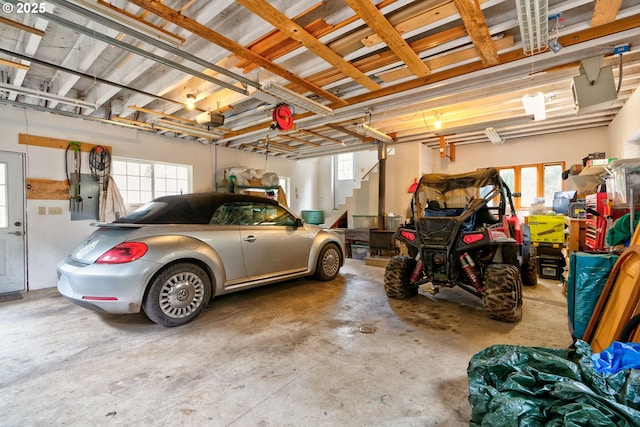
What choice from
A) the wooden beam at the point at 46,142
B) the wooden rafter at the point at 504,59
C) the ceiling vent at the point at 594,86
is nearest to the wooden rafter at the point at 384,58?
the wooden rafter at the point at 504,59

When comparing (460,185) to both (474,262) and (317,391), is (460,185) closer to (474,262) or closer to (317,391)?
(474,262)

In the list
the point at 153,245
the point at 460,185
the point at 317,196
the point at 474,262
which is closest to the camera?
the point at 153,245

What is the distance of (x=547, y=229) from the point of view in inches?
186

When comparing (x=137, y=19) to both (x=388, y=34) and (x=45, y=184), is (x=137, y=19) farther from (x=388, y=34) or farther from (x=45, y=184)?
(x=45, y=184)

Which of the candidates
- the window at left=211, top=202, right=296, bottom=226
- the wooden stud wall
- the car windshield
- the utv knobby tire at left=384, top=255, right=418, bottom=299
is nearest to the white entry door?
the wooden stud wall

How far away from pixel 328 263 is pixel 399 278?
1336mm

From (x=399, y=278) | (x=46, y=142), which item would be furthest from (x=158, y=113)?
(x=399, y=278)

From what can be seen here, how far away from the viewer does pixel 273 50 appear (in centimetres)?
308

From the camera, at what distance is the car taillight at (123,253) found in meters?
2.66

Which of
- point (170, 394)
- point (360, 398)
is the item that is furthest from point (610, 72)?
point (170, 394)

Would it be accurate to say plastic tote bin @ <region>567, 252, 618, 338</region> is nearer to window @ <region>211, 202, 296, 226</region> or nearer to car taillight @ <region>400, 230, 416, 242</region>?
car taillight @ <region>400, 230, 416, 242</region>

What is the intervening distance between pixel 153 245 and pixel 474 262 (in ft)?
11.4

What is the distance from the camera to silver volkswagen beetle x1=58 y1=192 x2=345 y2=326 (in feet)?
8.77

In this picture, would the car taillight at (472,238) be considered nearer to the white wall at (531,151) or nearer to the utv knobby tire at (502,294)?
the utv knobby tire at (502,294)
